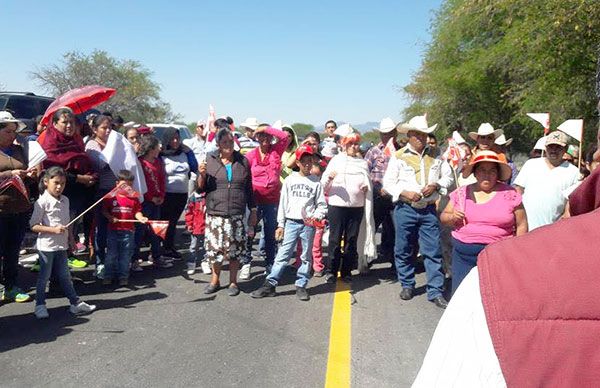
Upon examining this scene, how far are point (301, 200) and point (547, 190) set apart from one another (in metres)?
2.74

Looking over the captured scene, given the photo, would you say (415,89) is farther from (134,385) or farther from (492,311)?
(492,311)

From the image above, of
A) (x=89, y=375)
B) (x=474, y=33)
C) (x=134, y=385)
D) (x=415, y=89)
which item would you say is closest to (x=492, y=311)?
(x=134, y=385)

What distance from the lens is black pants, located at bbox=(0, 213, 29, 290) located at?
5.64m

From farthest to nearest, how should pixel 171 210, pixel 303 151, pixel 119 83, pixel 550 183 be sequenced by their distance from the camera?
1. pixel 119 83
2. pixel 171 210
3. pixel 303 151
4. pixel 550 183

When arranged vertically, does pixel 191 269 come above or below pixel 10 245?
below

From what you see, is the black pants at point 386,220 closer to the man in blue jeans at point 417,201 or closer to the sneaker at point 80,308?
the man in blue jeans at point 417,201

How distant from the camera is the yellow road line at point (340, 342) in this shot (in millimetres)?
3936

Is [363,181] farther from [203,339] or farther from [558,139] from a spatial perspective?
[203,339]

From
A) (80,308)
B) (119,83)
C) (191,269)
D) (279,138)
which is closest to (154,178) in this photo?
(191,269)

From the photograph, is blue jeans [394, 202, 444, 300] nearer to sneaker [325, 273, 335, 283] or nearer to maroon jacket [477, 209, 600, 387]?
sneaker [325, 273, 335, 283]

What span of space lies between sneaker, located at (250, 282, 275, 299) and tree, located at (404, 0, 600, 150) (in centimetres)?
960

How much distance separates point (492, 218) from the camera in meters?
4.65

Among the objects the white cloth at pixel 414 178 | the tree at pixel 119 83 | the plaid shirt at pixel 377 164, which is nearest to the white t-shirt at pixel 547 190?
the white cloth at pixel 414 178

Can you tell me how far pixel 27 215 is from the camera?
5879 mm
